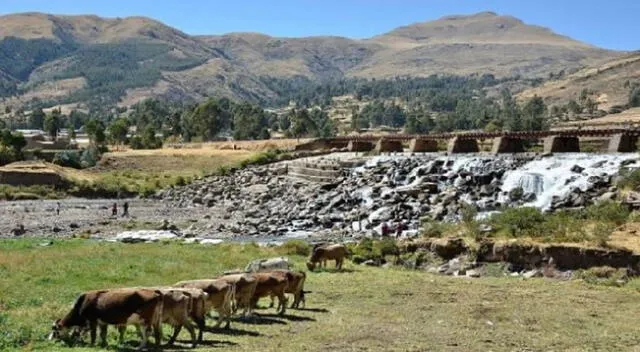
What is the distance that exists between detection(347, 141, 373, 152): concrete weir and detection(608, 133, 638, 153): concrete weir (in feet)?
127

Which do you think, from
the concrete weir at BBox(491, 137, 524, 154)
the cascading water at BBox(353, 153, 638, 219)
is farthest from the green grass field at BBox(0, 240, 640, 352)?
the concrete weir at BBox(491, 137, 524, 154)

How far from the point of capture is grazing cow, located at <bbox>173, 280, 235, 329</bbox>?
1943 centimetres

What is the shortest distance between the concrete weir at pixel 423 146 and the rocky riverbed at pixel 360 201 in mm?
11190

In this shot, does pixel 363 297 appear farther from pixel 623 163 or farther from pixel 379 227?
pixel 623 163

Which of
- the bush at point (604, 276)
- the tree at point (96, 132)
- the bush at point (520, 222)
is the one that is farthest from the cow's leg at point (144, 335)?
the tree at point (96, 132)

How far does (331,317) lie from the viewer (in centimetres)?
2105

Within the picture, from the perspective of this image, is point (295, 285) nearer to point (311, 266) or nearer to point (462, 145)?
point (311, 266)

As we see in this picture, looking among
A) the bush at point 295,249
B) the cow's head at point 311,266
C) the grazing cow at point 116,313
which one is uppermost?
the grazing cow at point 116,313

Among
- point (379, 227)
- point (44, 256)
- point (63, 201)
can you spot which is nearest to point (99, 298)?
point (44, 256)

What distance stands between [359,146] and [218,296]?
8598cm

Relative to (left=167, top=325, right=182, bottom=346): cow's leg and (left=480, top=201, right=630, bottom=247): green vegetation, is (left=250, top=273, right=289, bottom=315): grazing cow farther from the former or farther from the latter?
(left=480, top=201, right=630, bottom=247): green vegetation

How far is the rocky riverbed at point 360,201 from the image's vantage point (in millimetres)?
54281

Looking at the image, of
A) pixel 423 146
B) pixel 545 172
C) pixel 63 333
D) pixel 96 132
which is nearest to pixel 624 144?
pixel 545 172

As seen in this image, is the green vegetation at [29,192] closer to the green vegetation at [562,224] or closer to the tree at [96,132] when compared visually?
the tree at [96,132]
